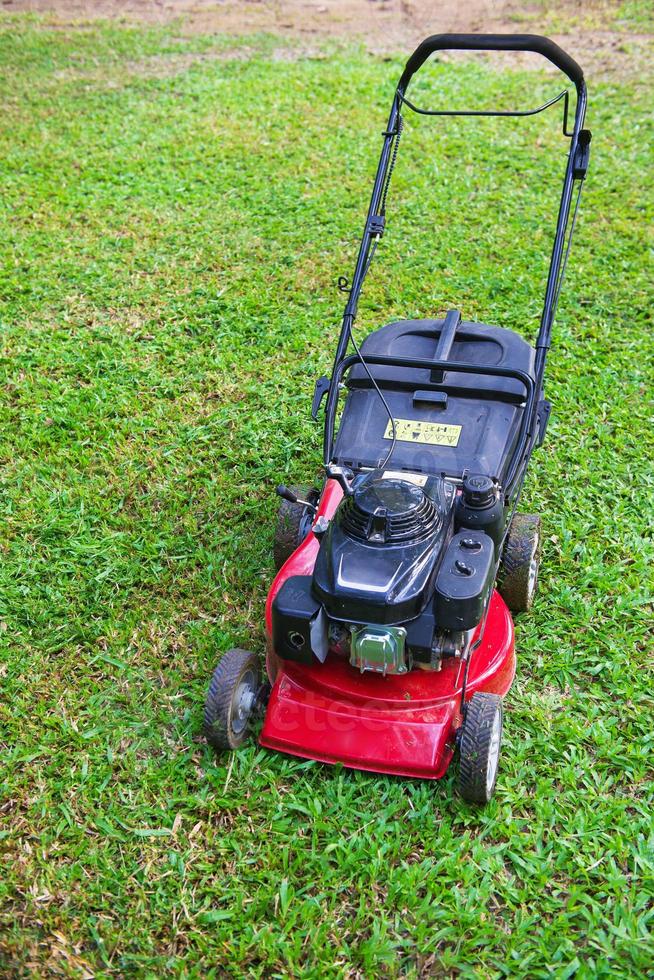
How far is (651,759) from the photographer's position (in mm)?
2926

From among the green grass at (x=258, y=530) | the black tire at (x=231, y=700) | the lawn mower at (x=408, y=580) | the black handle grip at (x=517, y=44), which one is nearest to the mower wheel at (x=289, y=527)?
the lawn mower at (x=408, y=580)

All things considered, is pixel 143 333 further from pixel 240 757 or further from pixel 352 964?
pixel 352 964

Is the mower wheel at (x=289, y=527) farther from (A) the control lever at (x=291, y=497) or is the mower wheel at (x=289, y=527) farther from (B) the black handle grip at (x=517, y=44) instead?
(B) the black handle grip at (x=517, y=44)

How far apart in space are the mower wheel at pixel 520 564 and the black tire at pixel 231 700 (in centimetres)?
94

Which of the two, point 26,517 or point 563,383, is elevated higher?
point 563,383

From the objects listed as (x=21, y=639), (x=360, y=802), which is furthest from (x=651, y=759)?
(x=21, y=639)

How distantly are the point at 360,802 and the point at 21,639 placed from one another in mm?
1370

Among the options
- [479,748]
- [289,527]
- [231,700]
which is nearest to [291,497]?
[289,527]

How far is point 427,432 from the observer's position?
3.17m

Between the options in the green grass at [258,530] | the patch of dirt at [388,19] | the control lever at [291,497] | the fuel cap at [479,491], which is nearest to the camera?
the green grass at [258,530]

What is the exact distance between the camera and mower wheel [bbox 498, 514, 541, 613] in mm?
3295

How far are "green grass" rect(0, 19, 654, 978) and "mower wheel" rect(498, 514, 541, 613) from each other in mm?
137

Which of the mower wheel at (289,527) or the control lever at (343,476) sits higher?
the control lever at (343,476)

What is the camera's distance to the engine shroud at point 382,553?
2564 mm
